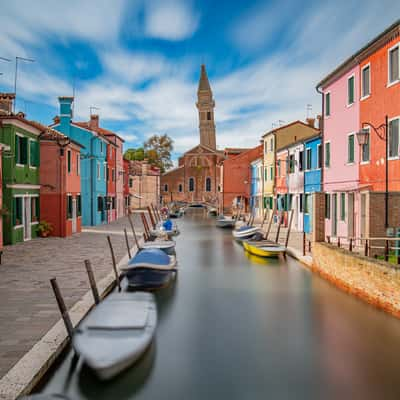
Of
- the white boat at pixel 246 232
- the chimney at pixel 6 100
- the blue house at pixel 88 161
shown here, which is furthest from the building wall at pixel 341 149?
the blue house at pixel 88 161

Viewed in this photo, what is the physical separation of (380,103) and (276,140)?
1814 centimetres

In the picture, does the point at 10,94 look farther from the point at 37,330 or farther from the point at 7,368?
the point at 7,368

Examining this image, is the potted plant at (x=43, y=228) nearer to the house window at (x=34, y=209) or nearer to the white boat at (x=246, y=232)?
the house window at (x=34, y=209)

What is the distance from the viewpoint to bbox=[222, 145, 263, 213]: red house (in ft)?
157

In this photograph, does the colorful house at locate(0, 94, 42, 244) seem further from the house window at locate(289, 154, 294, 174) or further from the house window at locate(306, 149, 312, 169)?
the house window at locate(289, 154, 294, 174)

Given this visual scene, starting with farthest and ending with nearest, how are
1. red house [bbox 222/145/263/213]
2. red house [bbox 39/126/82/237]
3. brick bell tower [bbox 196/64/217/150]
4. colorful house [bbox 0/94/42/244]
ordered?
brick bell tower [bbox 196/64/217/150]
red house [bbox 222/145/263/213]
red house [bbox 39/126/82/237]
colorful house [bbox 0/94/42/244]

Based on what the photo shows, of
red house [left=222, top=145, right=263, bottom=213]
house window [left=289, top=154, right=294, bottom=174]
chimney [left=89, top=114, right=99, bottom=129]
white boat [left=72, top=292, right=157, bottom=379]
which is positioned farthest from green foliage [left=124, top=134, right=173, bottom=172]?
white boat [left=72, top=292, right=157, bottom=379]

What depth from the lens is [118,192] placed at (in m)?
38.4

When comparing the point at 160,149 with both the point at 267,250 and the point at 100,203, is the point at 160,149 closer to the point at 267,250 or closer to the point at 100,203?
the point at 100,203

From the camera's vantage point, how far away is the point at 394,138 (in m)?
14.0

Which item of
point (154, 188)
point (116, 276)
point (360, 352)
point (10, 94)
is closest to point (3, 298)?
point (116, 276)

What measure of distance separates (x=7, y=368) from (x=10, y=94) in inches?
691

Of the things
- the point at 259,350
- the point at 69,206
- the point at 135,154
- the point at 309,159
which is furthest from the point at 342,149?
the point at 135,154

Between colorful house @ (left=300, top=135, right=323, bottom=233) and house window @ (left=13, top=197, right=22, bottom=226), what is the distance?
567 inches
